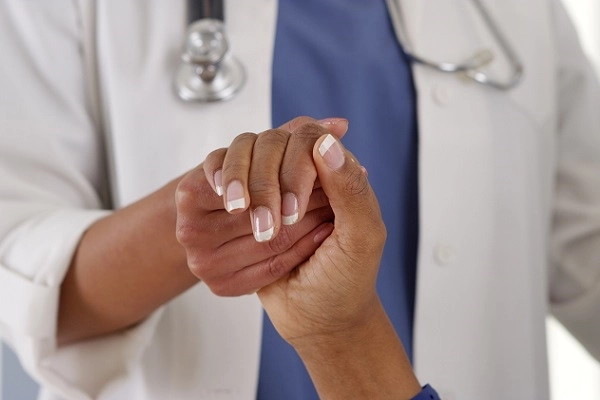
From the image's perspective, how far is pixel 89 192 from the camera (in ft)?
2.29

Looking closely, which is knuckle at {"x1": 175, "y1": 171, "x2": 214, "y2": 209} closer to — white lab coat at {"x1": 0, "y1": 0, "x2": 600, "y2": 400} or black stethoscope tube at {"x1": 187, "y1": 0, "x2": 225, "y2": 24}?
white lab coat at {"x1": 0, "y1": 0, "x2": 600, "y2": 400}

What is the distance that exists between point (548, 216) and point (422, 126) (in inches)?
7.7

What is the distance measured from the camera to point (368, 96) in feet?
2.34

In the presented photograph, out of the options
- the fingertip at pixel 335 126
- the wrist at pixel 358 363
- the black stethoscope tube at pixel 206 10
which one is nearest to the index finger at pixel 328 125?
the fingertip at pixel 335 126

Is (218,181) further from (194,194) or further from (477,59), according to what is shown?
(477,59)

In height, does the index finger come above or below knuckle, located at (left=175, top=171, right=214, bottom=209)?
above

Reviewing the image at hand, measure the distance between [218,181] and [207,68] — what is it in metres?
0.25

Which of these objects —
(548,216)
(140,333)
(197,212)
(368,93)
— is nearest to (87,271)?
(140,333)

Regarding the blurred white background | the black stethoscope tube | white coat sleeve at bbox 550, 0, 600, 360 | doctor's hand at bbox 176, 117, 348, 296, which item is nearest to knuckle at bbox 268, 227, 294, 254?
doctor's hand at bbox 176, 117, 348, 296

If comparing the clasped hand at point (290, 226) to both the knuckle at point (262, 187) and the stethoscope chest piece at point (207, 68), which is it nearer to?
the knuckle at point (262, 187)

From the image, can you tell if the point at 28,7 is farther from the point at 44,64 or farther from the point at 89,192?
the point at 89,192

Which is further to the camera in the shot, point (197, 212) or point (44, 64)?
point (44, 64)

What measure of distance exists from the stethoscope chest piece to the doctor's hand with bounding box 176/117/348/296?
188mm

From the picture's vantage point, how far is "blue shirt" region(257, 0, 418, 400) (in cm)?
69
